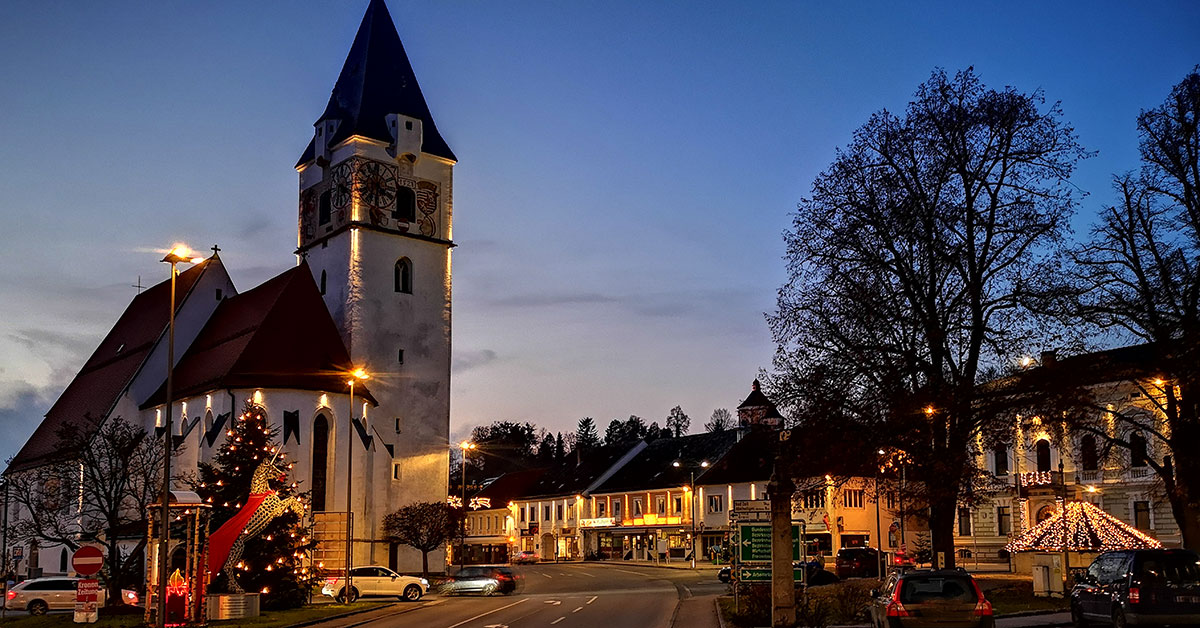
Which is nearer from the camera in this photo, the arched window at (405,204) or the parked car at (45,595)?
the parked car at (45,595)

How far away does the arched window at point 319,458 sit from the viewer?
174ft

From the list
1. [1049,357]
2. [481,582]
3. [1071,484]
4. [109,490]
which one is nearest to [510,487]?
[109,490]

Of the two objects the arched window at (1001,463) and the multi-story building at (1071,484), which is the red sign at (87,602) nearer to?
the multi-story building at (1071,484)

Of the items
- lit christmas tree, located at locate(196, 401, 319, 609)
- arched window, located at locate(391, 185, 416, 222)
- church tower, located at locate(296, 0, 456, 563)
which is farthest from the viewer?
arched window, located at locate(391, 185, 416, 222)

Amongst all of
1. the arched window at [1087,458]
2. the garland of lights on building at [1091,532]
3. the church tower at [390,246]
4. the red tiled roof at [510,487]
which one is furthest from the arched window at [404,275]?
the red tiled roof at [510,487]

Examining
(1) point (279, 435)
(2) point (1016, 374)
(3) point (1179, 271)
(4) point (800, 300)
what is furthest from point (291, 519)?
(3) point (1179, 271)

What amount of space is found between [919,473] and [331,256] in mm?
40859

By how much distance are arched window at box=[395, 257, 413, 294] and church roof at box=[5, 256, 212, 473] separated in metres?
10.9

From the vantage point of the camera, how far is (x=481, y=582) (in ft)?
150

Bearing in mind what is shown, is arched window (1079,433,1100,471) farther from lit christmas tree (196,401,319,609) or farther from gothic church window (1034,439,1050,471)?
lit christmas tree (196,401,319,609)

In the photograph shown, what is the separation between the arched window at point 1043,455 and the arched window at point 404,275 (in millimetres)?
34086

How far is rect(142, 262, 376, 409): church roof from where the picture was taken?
53.8m

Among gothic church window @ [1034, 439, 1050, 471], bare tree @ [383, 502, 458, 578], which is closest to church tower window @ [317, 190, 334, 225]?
bare tree @ [383, 502, 458, 578]

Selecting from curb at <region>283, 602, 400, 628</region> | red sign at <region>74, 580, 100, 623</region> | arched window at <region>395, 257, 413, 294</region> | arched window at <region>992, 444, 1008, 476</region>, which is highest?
arched window at <region>395, 257, 413, 294</region>
